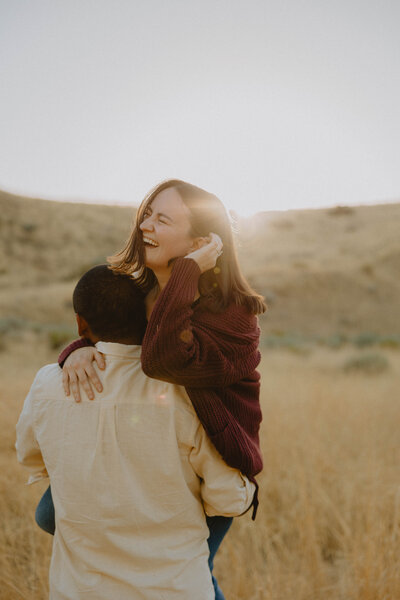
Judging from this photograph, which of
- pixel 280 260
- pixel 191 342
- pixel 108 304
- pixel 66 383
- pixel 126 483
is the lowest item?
pixel 280 260

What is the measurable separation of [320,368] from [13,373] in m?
6.48

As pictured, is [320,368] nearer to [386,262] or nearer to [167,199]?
[167,199]

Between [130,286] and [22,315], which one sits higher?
[130,286]

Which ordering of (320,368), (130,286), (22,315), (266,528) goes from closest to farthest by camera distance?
(130,286) < (266,528) < (320,368) < (22,315)

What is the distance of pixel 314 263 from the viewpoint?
3027 cm

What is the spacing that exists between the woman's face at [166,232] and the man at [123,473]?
0.36 m

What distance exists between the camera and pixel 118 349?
1.36 metres

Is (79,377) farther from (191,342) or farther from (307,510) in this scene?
(307,510)

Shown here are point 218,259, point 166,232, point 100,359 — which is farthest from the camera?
point 218,259

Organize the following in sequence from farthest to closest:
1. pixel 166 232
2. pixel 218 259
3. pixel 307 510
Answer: pixel 307 510 → pixel 218 259 → pixel 166 232

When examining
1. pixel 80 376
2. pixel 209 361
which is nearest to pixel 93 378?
pixel 80 376

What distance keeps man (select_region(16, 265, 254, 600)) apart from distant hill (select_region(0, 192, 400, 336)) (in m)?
1.20

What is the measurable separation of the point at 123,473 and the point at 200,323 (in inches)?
21.2

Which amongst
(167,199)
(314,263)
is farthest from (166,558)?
(314,263)
